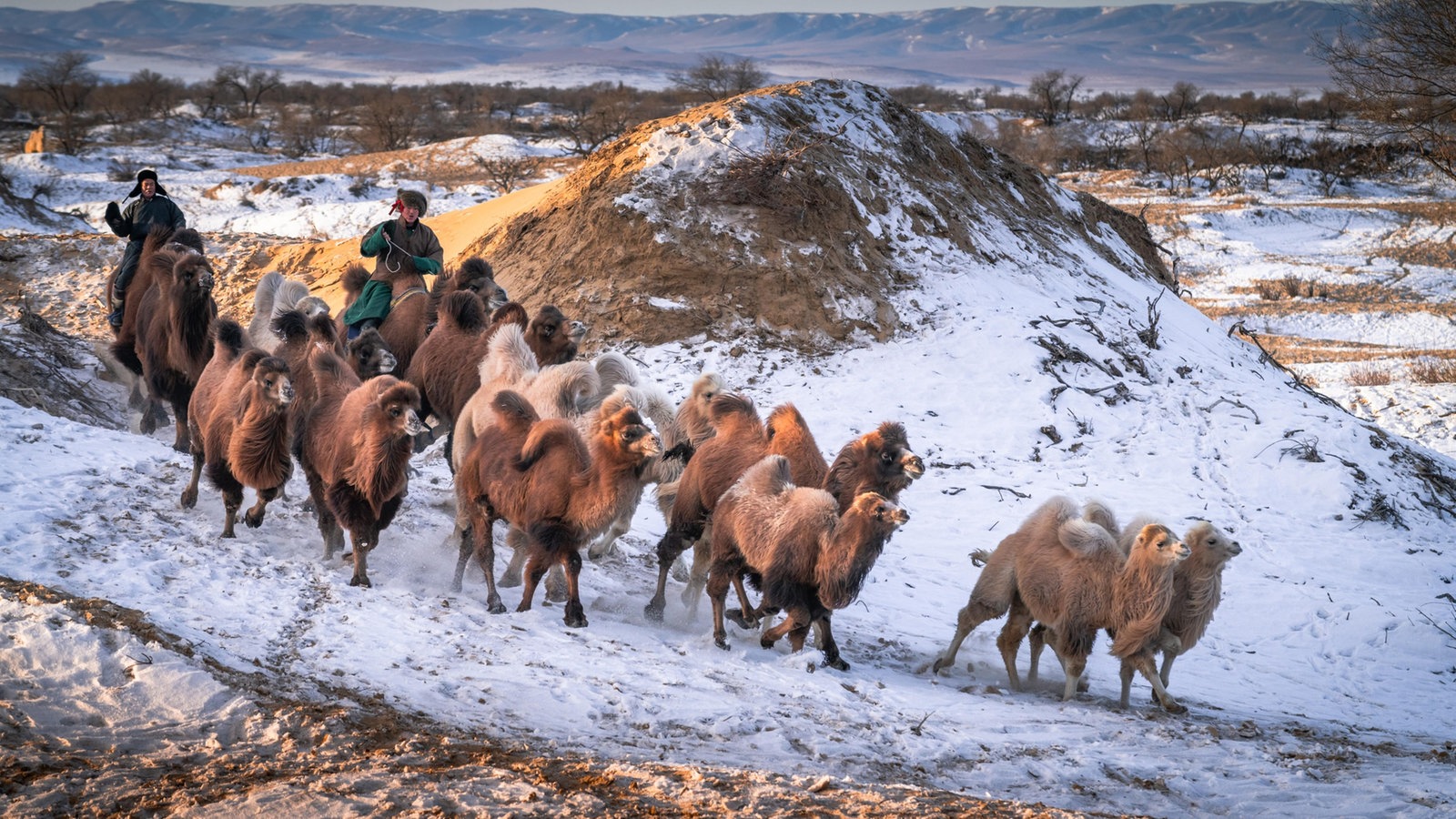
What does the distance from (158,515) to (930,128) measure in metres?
17.4

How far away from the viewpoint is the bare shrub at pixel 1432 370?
22.9 m

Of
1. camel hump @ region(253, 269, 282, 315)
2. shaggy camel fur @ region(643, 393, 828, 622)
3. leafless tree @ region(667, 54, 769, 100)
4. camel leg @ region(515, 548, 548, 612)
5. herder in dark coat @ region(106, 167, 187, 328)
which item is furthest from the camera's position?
leafless tree @ region(667, 54, 769, 100)

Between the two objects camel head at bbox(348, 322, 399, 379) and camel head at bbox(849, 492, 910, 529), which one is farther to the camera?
camel head at bbox(348, 322, 399, 379)

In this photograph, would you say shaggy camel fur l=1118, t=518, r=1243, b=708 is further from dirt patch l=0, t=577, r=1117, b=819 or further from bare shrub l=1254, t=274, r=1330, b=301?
bare shrub l=1254, t=274, r=1330, b=301

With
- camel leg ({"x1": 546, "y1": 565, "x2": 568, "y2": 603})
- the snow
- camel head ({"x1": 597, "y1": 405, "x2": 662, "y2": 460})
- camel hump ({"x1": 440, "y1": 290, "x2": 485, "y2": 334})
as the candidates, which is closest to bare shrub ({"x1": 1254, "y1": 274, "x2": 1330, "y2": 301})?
the snow

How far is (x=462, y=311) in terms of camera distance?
10.0m

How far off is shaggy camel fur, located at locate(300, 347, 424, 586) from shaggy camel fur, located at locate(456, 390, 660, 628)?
21.6 inches

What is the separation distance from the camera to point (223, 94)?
76.7 metres

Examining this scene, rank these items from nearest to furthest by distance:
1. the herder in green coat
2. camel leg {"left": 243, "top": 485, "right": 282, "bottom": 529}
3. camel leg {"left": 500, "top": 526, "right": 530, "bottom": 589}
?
1. camel leg {"left": 243, "top": 485, "right": 282, "bottom": 529}
2. camel leg {"left": 500, "top": 526, "right": 530, "bottom": 589}
3. the herder in green coat

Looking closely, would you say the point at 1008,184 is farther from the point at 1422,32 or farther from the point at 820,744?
the point at 820,744

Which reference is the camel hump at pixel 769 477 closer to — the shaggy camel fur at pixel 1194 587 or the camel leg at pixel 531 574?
the camel leg at pixel 531 574

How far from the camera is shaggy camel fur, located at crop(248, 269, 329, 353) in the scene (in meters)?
10.1

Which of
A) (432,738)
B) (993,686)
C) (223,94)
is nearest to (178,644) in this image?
(432,738)

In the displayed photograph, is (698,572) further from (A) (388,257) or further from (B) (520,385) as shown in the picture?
(A) (388,257)
